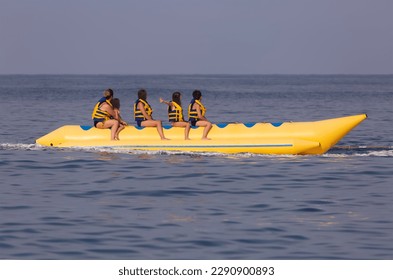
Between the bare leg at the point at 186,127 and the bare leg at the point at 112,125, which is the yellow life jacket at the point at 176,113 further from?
the bare leg at the point at 112,125

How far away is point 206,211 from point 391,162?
6.03m

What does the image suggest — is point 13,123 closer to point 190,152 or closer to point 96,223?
point 190,152

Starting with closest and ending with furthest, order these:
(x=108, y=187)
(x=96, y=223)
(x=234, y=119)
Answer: (x=96, y=223) → (x=108, y=187) → (x=234, y=119)

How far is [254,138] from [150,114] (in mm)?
2024

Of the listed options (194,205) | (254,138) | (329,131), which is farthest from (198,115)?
(194,205)

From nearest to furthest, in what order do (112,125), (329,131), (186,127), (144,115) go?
(329,131)
(186,127)
(144,115)
(112,125)

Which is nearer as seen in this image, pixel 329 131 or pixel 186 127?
pixel 329 131

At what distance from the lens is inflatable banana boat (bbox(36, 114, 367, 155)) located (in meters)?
16.9

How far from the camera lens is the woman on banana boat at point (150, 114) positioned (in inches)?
676

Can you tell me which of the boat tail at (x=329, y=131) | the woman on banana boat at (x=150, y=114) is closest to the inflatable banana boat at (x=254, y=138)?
the boat tail at (x=329, y=131)

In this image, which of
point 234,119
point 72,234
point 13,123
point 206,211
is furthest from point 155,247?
point 234,119

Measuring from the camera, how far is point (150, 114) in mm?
17469

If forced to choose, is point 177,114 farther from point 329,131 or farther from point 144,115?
point 329,131

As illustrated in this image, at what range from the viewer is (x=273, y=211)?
11484 millimetres
